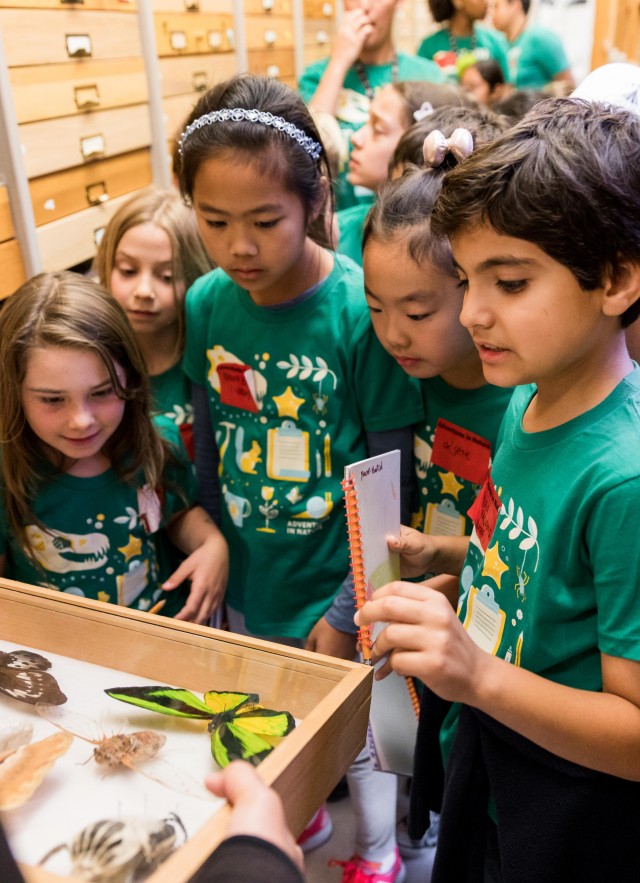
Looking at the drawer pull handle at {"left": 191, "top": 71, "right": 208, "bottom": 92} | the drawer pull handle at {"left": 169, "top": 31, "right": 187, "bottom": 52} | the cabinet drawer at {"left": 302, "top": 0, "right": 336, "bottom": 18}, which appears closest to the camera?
the drawer pull handle at {"left": 169, "top": 31, "right": 187, "bottom": 52}

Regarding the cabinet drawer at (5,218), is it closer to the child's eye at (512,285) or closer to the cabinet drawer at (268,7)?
the child's eye at (512,285)

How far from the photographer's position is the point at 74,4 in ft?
6.80

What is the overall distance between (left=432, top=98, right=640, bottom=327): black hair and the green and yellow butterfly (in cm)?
50

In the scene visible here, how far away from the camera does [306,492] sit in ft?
4.42

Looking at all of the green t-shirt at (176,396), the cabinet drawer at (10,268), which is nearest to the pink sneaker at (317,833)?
the green t-shirt at (176,396)

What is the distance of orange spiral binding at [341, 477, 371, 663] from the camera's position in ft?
2.60

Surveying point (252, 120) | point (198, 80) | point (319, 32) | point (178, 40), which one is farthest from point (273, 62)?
point (252, 120)

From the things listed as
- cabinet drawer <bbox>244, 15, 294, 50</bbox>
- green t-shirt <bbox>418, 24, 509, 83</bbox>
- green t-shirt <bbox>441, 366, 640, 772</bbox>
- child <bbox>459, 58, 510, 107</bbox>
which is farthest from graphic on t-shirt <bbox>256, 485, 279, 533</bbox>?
cabinet drawer <bbox>244, 15, 294, 50</bbox>

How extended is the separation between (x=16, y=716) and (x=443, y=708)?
1.77 ft

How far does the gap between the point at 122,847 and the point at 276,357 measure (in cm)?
82

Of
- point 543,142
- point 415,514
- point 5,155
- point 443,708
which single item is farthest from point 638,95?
point 5,155

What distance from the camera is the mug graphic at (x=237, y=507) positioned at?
1386mm

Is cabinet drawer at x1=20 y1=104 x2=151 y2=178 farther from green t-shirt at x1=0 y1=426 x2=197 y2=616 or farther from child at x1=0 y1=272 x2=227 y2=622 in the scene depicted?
green t-shirt at x1=0 y1=426 x2=197 y2=616

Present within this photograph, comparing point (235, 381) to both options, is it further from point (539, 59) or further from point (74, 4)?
point (539, 59)
